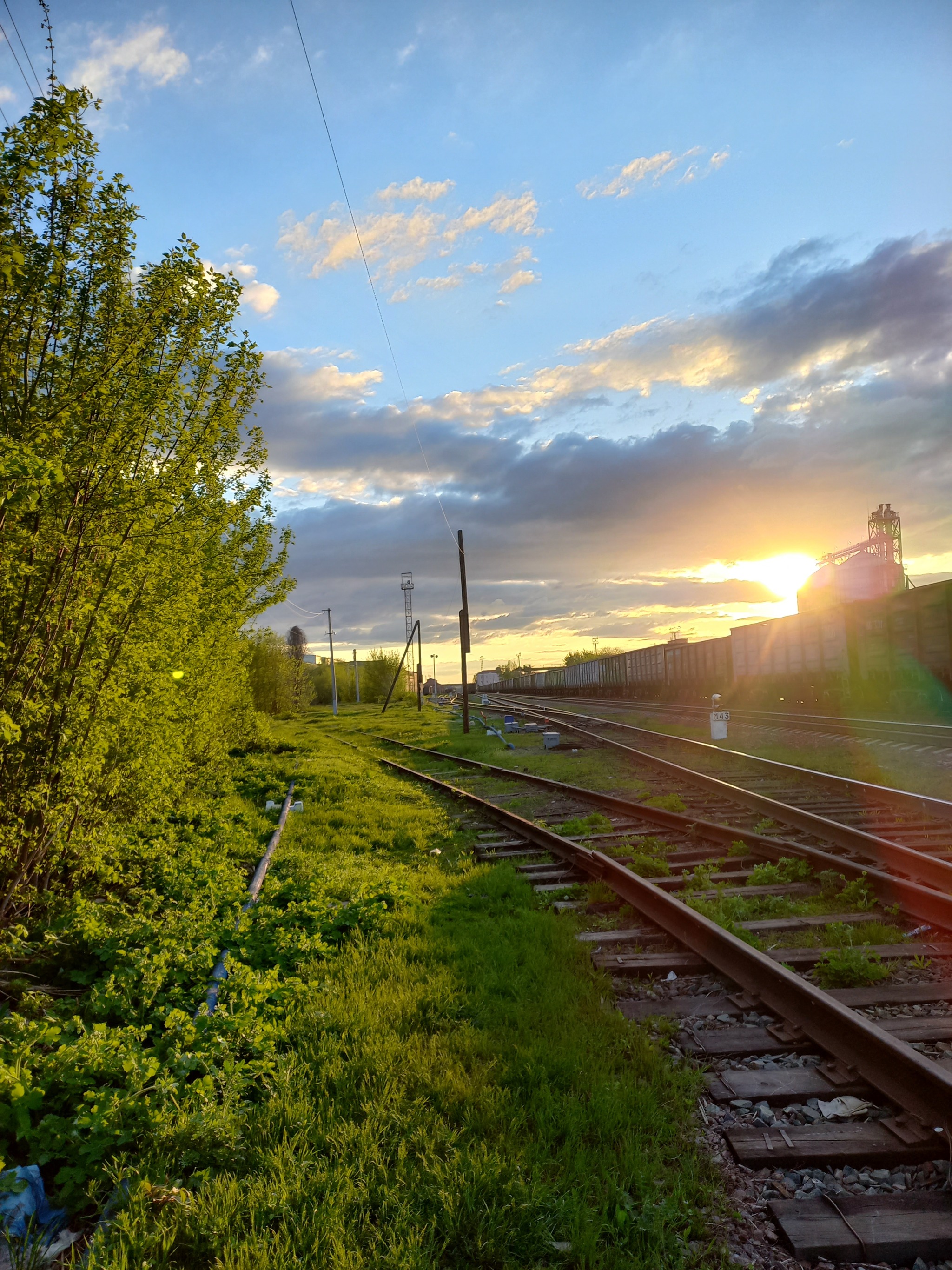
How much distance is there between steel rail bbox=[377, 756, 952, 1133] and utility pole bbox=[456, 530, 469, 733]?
57.9ft

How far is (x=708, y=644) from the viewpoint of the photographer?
3591 centimetres

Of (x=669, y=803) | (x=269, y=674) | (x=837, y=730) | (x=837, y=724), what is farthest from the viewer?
(x=269, y=674)

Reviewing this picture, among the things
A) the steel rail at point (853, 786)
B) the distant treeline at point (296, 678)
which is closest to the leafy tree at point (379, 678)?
the distant treeline at point (296, 678)

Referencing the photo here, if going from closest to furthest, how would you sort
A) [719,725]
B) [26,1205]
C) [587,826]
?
[26,1205] < [587,826] < [719,725]

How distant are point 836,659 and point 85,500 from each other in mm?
25593

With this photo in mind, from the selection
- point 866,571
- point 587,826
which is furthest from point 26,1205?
point 866,571

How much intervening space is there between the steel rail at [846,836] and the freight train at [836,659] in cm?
1282

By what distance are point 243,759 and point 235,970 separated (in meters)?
12.6

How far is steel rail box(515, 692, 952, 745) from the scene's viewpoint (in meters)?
16.0

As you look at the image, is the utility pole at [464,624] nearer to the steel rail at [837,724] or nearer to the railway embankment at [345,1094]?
the steel rail at [837,724]

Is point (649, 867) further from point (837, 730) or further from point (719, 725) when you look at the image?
point (837, 730)

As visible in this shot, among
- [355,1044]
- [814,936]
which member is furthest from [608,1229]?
[814,936]

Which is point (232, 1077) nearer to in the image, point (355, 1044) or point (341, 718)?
point (355, 1044)

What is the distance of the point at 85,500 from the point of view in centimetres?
515
